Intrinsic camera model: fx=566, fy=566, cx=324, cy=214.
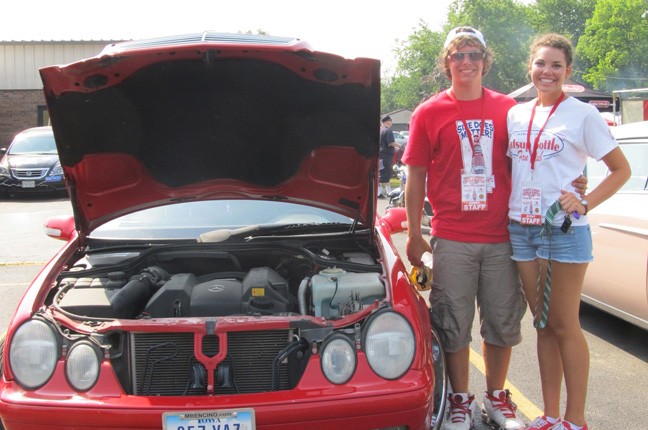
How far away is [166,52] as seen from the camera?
8.45 feet

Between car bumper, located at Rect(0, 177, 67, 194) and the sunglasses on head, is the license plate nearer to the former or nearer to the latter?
the sunglasses on head

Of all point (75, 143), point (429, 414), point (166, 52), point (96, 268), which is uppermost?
point (166, 52)

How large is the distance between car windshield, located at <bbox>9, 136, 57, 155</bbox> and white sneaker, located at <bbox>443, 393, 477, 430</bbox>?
15052mm

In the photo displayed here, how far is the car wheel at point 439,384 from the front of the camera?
281 cm

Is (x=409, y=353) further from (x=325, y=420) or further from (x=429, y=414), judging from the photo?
(x=325, y=420)

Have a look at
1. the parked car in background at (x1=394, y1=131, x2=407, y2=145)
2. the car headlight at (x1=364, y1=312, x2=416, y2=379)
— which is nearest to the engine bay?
the car headlight at (x1=364, y1=312, x2=416, y2=379)

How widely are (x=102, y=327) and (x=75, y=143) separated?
112 cm

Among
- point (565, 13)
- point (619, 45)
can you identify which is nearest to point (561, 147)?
point (619, 45)

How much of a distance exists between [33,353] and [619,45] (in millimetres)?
53548

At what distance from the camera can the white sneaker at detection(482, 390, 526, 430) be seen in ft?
9.68

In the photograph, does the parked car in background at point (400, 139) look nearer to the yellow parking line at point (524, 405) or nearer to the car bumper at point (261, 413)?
the yellow parking line at point (524, 405)

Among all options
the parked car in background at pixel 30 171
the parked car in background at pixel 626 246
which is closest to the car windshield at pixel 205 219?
the parked car in background at pixel 626 246

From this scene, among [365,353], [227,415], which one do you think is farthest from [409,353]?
[227,415]

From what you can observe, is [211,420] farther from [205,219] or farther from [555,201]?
[555,201]
